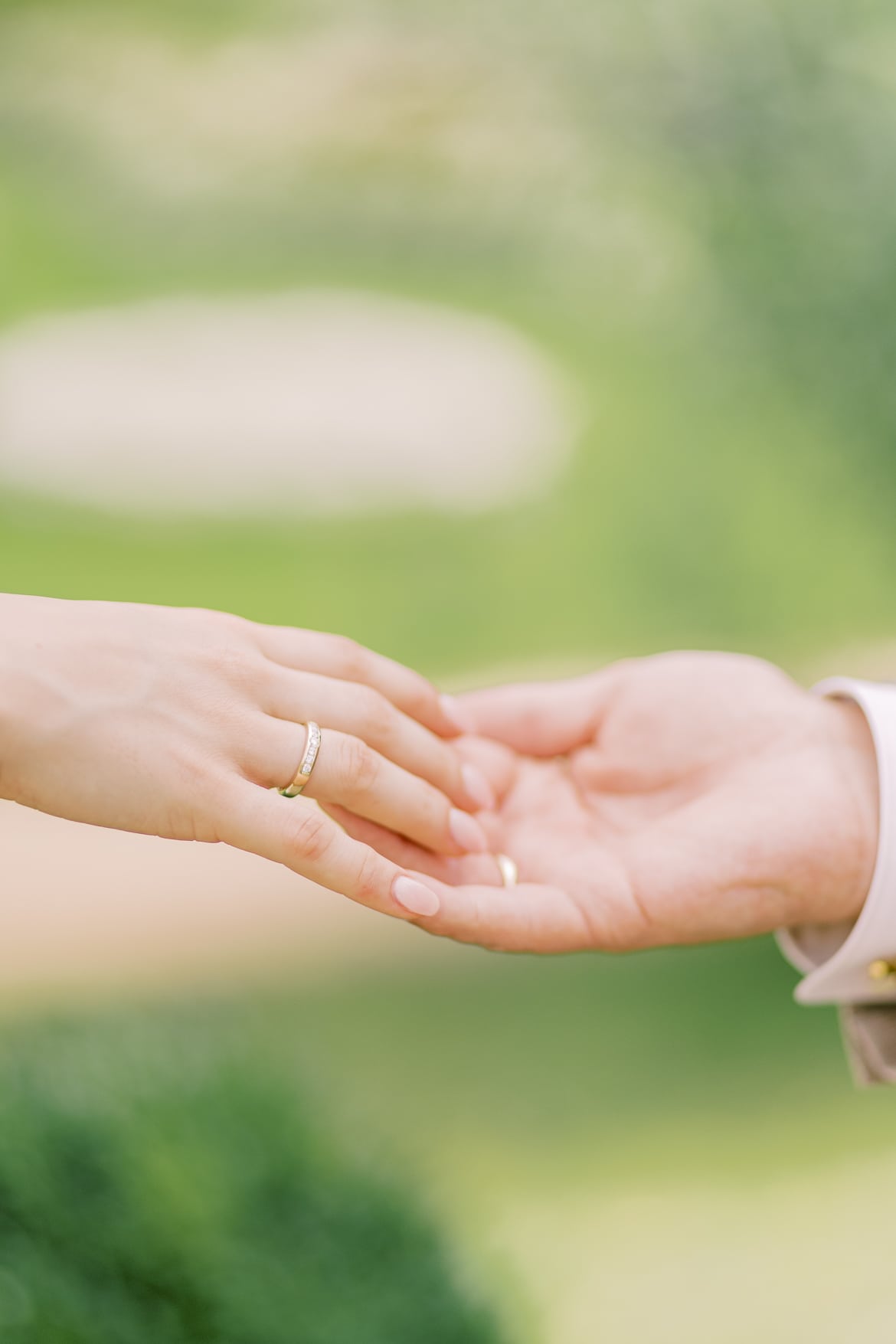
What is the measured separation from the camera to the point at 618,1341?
166 cm

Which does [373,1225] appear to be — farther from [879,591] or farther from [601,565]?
[879,591]

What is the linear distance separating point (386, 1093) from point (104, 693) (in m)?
1.10

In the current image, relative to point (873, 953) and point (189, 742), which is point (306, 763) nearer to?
point (189, 742)

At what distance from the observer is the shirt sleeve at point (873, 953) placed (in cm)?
106

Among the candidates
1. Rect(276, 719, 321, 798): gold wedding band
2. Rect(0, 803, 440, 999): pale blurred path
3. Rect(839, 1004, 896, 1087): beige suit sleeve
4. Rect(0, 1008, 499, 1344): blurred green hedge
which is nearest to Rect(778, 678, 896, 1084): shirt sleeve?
Rect(839, 1004, 896, 1087): beige suit sleeve

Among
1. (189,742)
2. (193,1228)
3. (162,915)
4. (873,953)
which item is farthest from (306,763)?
(162,915)

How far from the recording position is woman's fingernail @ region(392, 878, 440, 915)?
0.93 metres

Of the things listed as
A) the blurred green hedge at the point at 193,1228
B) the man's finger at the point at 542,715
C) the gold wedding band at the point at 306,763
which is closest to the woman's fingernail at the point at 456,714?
the man's finger at the point at 542,715

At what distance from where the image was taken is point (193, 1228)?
136 centimetres

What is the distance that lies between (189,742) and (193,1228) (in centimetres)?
76

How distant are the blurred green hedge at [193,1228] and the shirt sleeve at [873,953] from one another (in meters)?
0.70

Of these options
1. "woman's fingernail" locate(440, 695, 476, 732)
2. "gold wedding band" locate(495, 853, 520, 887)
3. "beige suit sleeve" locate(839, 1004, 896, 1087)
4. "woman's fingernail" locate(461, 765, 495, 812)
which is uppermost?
"woman's fingernail" locate(440, 695, 476, 732)

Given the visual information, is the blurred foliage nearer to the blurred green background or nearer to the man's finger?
the blurred green background

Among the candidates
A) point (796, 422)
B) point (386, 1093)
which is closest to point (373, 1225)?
point (386, 1093)
